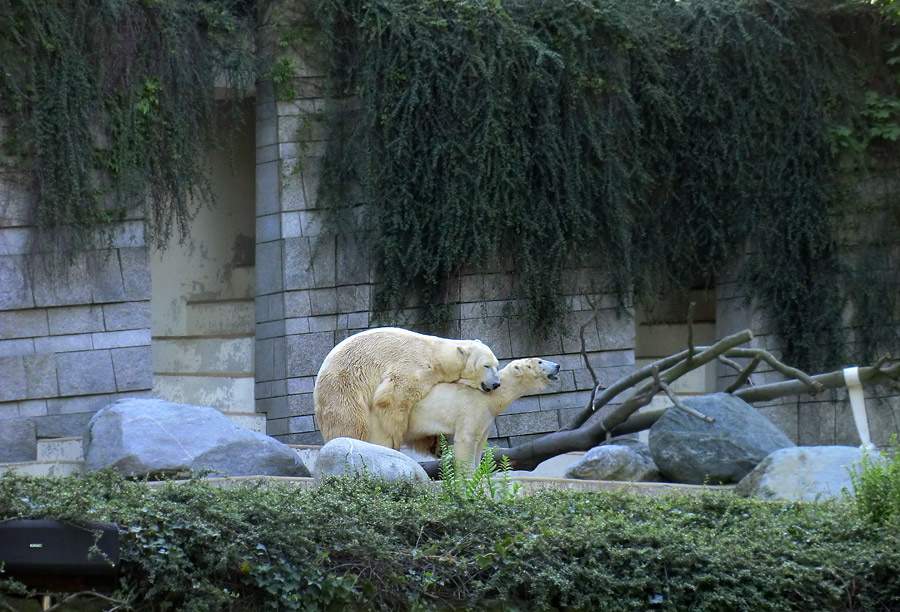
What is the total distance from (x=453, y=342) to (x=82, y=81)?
455 centimetres

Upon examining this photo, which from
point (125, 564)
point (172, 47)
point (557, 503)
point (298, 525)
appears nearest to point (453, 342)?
point (557, 503)

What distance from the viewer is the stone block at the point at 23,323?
9.70 metres

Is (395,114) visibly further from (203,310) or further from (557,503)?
(557,503)

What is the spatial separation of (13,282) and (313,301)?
2551mm

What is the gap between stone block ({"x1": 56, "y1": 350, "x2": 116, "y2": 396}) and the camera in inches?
388

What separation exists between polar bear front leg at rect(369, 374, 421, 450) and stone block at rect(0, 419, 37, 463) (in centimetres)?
393

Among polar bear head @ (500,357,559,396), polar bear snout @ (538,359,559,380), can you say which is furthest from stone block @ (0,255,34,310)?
polar bear snout @ (538,359,559,380)

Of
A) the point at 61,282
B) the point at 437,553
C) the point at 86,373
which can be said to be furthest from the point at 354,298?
the point at 437,553

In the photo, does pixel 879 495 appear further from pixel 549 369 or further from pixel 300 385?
pixel 300 385

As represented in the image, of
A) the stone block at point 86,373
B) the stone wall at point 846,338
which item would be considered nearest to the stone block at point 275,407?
the stone block at point 86,373

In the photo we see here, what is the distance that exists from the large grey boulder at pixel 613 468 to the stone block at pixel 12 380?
15.4ft

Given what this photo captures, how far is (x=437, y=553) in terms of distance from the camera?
4855 millimetres

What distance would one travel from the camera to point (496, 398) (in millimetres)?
7195

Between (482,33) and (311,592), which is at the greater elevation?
(482,33)
